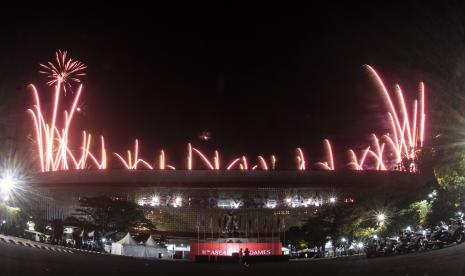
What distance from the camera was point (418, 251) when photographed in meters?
23.1

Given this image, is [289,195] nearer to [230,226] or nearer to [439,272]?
[230,226]

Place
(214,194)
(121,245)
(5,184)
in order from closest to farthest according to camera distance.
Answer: (121,245) → (5,184) → (214,194)

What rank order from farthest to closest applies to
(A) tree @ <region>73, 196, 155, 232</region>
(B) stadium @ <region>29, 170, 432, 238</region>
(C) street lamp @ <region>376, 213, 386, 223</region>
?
1. (B) stadium @ <region>29, 170, 432, 238</region>
2. (A) tree @ <region>73, 196, 155, 232</region>
3. (C) street lamp @ <region>376, 213, 386, 223</region>

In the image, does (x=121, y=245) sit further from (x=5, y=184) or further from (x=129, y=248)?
(x=5, y=184)

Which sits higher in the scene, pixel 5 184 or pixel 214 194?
pixel 214 194

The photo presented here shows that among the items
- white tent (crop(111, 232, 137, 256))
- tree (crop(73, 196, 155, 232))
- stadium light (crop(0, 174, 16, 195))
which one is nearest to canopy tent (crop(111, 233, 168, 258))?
white tent (crop(111, 232, 137, 256))

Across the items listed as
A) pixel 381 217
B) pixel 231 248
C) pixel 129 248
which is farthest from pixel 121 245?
pixel 381 217

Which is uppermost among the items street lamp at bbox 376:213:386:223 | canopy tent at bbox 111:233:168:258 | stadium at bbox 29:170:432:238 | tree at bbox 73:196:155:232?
stadium at bbox 29:170:432:238

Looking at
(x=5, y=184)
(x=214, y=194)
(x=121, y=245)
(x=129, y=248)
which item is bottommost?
(x=129, y=248)

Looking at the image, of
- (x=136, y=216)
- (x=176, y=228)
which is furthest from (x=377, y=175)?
(x=136, y=216)

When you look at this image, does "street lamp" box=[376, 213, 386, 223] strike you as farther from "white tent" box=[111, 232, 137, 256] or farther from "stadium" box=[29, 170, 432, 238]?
"stadium" box=[29, 170, 432, 238]

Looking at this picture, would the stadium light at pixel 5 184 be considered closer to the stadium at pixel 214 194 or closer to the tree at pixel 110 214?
the tree at pixel 110 214

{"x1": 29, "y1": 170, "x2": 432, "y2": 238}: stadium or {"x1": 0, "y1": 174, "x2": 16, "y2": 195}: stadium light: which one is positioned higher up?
{"x1": 29, "y1": 170, "x2": 432, "y2": 238}: stadium

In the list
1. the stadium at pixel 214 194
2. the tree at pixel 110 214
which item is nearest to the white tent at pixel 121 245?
the tree at pixel 110 214
